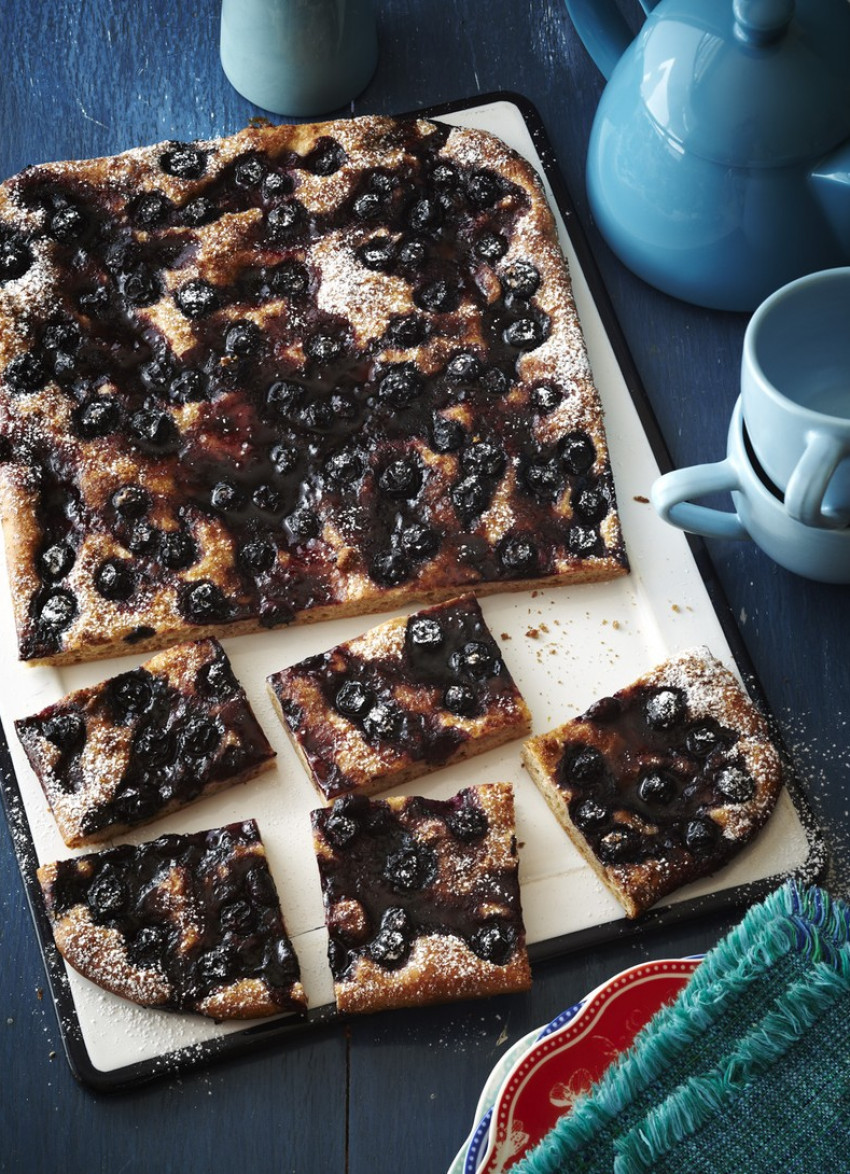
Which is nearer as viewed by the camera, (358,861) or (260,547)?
(358,861)

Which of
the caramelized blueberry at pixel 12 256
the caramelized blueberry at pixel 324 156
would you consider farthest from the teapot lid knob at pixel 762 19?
the caramelized blueberry at pixel 12 256

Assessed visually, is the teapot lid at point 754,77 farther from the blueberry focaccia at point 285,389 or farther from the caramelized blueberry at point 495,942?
the caramelized blueberry at point 495,942

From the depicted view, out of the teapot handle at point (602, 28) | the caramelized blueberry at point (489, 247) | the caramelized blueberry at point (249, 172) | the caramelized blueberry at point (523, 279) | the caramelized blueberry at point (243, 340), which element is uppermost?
the teapot handle at point (602, 28)

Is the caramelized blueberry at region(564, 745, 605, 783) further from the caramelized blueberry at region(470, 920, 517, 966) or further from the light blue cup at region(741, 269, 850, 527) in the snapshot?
the light blue cup at region(741, 269, 850, 527)

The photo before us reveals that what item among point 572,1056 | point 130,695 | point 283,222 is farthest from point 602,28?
point 572,1056

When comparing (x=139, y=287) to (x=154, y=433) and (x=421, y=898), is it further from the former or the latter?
(x=421, y=898)

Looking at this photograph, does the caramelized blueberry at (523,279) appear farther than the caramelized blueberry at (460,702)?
Yes

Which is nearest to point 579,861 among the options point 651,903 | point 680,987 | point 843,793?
point 651,903

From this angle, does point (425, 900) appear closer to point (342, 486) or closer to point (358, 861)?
point (358, 861)
